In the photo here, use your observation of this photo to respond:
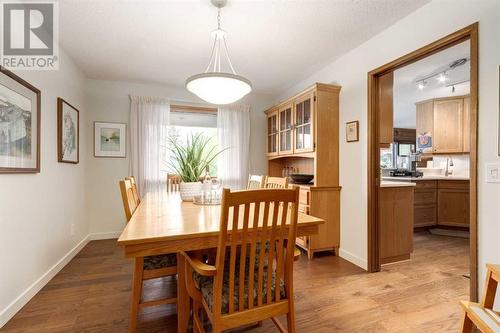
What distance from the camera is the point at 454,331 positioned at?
153cm

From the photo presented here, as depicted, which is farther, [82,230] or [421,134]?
[421,134]

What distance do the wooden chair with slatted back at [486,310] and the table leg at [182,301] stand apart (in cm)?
144

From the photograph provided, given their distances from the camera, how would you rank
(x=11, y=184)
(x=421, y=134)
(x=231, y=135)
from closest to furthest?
(x=11, y=184) < (x=231, y=135) < (x=421, y=134)

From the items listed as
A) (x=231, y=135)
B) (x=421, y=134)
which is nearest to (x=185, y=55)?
(x=231, y=135)

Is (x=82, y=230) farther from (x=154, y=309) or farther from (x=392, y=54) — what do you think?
(x=392, y=54)

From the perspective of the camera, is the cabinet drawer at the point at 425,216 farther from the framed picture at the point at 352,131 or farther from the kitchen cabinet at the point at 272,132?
the kitchen cabinet at the point at 272,132

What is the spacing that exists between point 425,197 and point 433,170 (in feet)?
3.31

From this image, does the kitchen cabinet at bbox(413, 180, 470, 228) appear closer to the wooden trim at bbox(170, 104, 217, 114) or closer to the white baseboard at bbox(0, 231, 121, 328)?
the wooden trim at bbox(170, 104, 217, 114)

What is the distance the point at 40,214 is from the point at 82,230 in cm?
119

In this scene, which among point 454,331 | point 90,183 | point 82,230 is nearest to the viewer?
point 454,331

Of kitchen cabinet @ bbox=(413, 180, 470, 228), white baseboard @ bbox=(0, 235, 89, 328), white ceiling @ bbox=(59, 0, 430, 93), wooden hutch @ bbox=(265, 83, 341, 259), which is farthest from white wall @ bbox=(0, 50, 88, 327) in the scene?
kitchen cabinet @ bbox=(413, 180, 470, 228)

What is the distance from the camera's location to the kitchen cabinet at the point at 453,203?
3621 mm

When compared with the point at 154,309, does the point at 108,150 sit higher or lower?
higher

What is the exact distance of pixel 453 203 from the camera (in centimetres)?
373
